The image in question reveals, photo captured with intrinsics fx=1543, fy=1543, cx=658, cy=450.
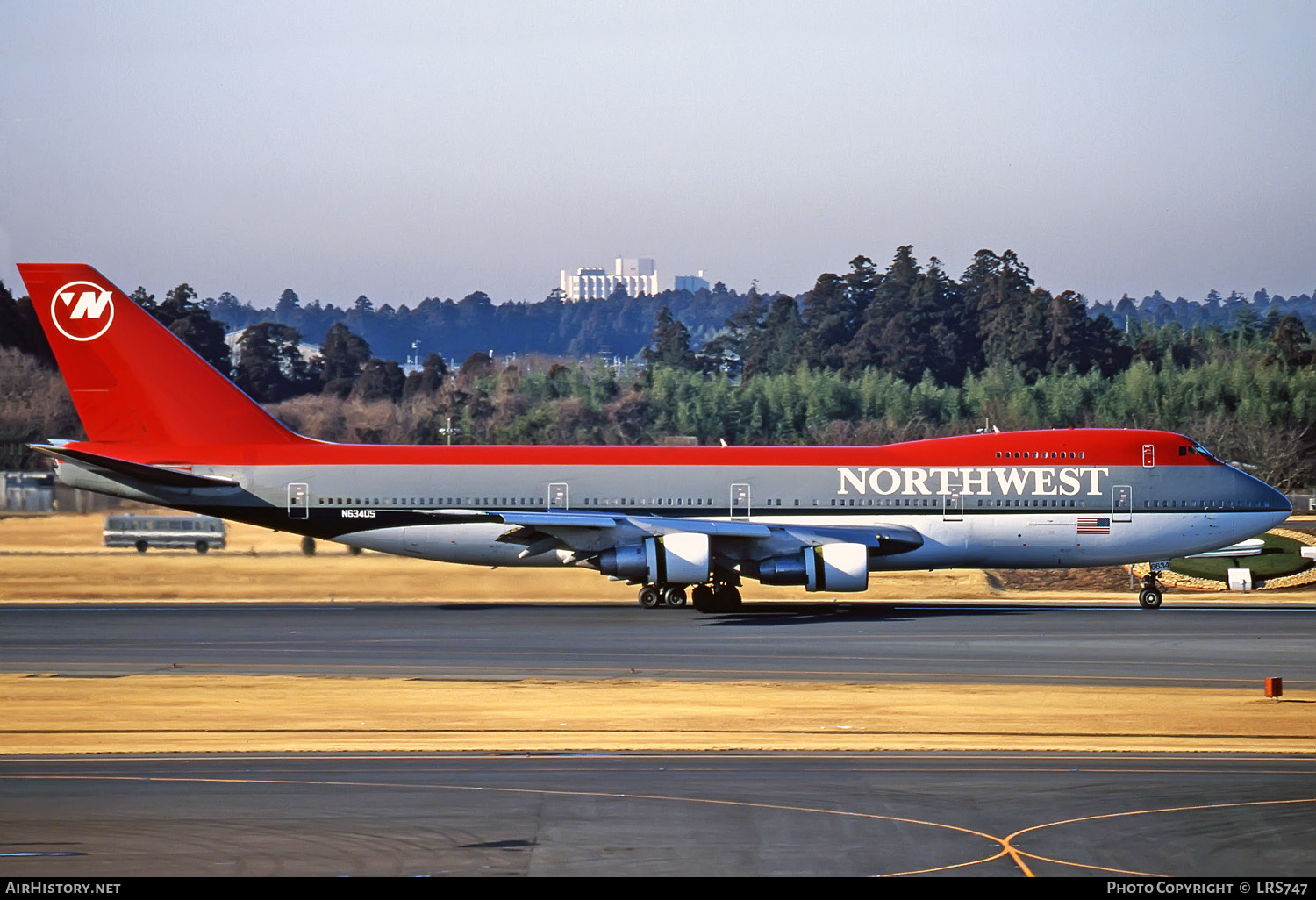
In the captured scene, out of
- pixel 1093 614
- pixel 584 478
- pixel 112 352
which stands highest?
pixel 112 352

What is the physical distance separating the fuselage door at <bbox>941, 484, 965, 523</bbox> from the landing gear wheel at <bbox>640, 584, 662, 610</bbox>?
8.59 metres

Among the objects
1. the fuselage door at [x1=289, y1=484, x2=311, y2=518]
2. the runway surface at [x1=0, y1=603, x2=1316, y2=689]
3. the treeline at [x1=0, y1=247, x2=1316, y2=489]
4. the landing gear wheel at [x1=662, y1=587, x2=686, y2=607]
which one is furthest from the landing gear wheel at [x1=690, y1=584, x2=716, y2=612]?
the treeline at [x1=0, y1=247, x2=1316, y2=489]

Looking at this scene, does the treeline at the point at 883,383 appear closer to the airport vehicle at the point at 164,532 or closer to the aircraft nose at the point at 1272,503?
the airport vehicle at the point at 164,532

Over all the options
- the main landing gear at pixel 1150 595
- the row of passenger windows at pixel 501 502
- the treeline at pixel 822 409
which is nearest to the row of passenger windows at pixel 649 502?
the row of passenger windows at pixel 501 502

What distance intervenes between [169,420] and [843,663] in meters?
23.6

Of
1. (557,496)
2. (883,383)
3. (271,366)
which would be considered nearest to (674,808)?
(557,496)

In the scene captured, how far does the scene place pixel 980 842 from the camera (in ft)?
50.9

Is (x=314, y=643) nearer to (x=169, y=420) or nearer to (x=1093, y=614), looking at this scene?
(x=169, y=420)

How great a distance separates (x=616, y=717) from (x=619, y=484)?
20.9 m

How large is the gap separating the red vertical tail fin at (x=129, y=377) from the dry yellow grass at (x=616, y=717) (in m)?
17.7

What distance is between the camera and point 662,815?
16.9 m
